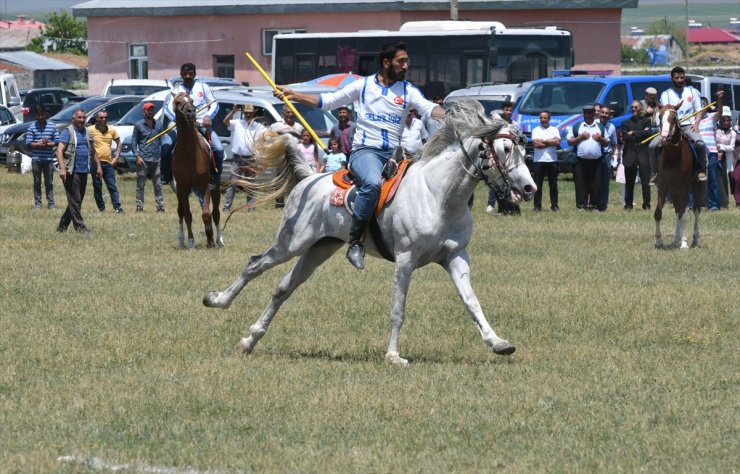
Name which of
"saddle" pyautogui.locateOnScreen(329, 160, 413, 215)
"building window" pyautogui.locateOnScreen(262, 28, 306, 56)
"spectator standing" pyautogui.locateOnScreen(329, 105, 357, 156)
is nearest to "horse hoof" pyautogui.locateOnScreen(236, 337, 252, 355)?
"saddle" pyautogui.locateOnScreen(329, 160, 413, 215)

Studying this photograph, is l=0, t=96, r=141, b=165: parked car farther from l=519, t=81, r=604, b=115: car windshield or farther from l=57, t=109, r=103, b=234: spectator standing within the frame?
l=57, t=109, r=103, b=234: spectator standing

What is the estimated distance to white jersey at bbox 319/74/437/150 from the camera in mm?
10531

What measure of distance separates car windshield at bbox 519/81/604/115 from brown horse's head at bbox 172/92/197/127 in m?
13.8

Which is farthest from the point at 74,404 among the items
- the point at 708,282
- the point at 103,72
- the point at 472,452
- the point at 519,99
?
the point at 103,72

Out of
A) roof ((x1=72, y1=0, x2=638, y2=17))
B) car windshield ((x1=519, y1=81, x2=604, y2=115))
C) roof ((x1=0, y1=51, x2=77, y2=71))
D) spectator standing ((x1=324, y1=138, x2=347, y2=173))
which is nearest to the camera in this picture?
spectator standing ((x1=324, y1=138, x2=347, y2=173))

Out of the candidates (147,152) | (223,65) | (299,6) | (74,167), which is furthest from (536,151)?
(223,65)

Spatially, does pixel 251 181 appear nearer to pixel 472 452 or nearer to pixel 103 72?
pixel 472 452

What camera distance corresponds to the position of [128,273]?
15.7m

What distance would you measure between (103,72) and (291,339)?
4903 centimetres

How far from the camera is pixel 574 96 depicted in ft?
99.7

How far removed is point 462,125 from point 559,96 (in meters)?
20.8

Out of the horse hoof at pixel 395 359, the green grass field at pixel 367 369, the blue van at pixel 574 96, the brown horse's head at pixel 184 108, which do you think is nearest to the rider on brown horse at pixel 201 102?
the brown horse's head at pixel 184 108

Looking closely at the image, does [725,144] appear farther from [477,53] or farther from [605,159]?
[477,53]

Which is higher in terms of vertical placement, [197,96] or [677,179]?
[197,96]
